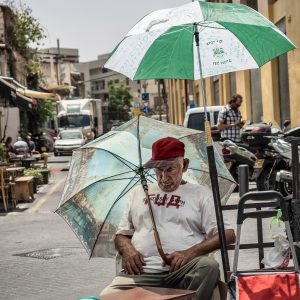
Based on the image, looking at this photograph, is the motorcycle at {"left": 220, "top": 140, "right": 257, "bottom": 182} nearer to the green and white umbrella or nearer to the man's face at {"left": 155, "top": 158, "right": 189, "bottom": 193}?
the green and white umbrella

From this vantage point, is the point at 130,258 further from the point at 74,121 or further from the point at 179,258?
the point at 74,121

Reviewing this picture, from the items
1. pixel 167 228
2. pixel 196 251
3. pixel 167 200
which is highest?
pixel 167 200

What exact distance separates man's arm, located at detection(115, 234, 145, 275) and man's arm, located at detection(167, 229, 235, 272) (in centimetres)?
19

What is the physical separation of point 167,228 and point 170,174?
33cm

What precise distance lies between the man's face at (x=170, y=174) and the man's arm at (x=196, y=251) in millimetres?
393

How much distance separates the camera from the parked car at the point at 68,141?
4222 cm

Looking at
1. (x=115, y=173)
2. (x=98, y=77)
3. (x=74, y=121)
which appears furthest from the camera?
(x=98, y=77)

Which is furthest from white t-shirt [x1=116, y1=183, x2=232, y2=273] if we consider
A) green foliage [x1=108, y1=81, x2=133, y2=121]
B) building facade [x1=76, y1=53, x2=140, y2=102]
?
building facade [x1=76, y1=53, x2=140, y2=102]

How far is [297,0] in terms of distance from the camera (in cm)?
1925

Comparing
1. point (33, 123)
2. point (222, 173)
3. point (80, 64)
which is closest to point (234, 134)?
point (222, 173)

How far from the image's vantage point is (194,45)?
527 centimetres

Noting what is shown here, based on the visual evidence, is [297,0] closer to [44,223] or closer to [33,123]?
[44,223]

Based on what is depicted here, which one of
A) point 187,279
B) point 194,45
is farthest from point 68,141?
point 187,279

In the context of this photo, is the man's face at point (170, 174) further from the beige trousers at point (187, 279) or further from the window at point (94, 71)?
the window at point (94, 71)
